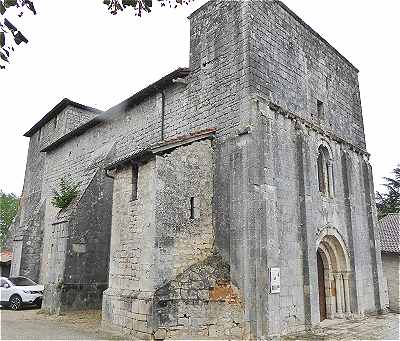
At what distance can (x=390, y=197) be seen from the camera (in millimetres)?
35188

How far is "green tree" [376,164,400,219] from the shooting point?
33.7 meters

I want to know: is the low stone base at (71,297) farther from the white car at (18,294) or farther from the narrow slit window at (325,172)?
the narrow slit window at (325,172)

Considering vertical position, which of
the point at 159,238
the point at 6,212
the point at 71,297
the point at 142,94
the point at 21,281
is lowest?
the point at 71,297

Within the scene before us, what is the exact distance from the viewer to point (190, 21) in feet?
44.4

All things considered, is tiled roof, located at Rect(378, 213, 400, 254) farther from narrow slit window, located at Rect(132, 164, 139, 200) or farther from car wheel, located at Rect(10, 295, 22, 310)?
car wheel, located at Rect(10, 295, 22, 310)

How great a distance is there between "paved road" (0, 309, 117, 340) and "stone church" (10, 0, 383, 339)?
0.69 m

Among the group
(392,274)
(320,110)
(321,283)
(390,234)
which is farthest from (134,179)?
(390,234)

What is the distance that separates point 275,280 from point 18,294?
35.4 feet

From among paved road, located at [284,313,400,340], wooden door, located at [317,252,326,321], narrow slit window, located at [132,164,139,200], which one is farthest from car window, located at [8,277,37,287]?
wooden door, located at [317,252,326,321]

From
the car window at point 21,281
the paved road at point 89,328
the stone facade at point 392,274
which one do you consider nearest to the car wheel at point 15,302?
the car window at point 21,281

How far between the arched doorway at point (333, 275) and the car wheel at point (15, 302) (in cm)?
1126

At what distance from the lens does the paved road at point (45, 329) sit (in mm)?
9742

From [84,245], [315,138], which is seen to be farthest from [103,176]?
[315,138]

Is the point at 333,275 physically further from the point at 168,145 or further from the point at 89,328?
the point at 89,328
